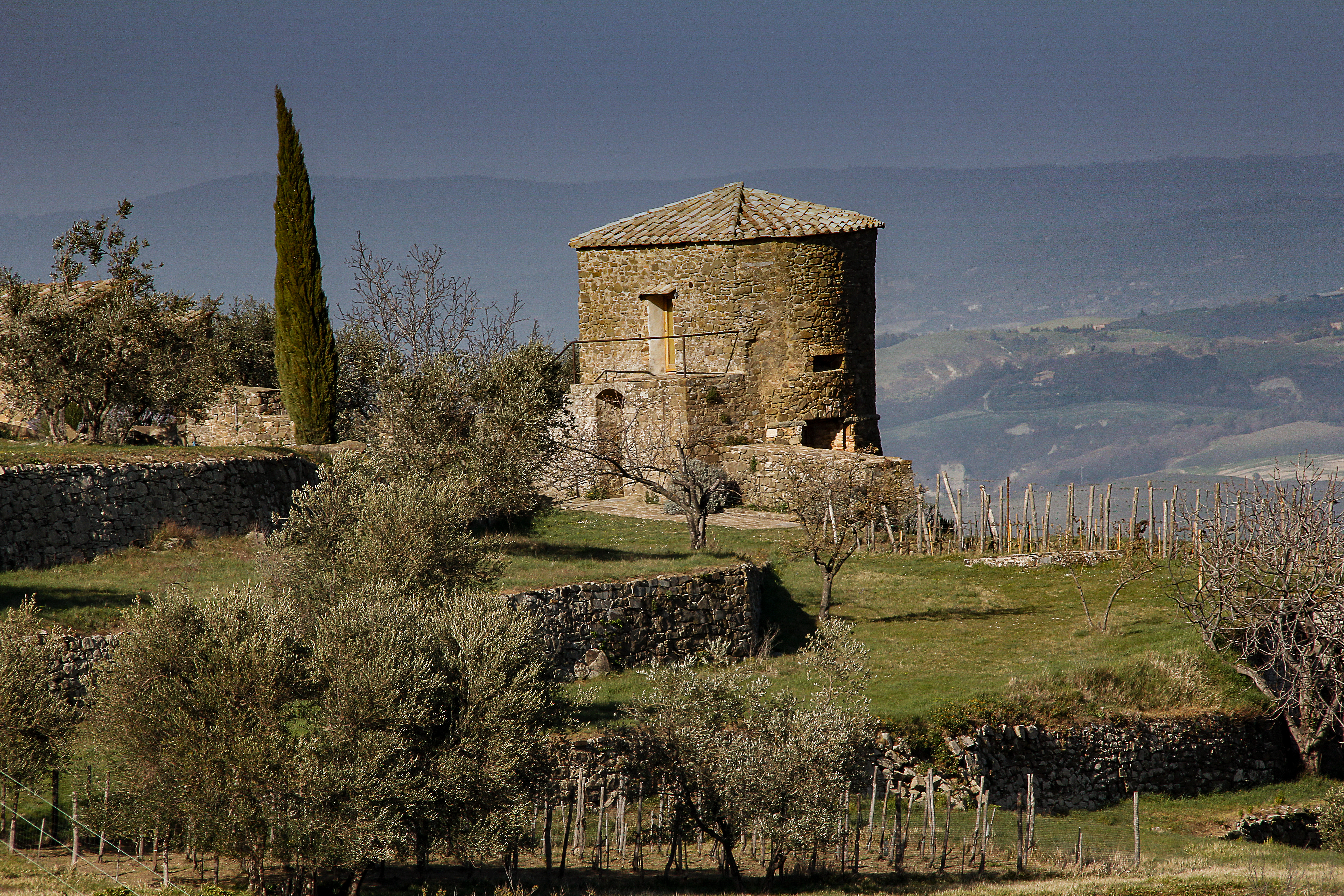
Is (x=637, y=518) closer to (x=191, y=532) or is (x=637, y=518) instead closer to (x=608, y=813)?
(x=191, y=532)

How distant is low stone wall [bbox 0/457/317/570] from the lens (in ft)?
62.6

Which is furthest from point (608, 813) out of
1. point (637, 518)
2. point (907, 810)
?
point (637, 518)

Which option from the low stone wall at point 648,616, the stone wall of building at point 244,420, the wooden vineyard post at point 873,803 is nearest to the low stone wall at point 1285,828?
the wooden vineyard post at point 873,803

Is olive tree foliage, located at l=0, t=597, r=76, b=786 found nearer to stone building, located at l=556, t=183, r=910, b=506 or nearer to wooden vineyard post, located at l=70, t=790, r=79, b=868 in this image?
wooden vineyard post, located at l=70, t=790, r=79, b=868

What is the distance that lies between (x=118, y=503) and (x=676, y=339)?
17.7 metres

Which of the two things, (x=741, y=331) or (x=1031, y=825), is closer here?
(x=1031, y=825)

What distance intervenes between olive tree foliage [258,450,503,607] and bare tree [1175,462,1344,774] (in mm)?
13038

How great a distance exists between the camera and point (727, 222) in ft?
112

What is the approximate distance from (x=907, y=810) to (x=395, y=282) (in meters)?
35.9

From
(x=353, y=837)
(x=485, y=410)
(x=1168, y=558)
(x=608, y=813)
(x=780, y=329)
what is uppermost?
(x=780, y=329)

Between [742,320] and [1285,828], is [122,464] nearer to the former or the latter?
[742,320]

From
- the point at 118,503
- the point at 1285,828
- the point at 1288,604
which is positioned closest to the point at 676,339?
the point at 118,503

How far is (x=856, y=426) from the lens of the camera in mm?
35062

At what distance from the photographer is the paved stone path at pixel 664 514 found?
97.2 ft
